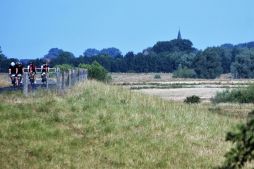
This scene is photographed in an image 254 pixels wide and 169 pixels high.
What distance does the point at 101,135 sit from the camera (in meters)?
16.6

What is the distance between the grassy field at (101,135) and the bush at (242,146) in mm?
9370

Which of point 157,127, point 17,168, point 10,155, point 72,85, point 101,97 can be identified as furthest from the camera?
point 72,85

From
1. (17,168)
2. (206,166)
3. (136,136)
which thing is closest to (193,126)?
(136,136)

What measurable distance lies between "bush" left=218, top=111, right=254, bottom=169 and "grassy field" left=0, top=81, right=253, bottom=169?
369 inches

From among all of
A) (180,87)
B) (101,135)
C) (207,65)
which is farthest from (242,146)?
(207,65)

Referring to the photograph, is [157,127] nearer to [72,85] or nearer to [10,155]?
[10,155]

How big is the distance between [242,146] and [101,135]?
515 inches

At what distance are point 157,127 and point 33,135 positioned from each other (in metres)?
4.37

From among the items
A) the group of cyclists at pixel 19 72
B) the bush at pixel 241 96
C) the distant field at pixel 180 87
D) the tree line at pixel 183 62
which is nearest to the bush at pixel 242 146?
the group of cyclists at pixel 19 72

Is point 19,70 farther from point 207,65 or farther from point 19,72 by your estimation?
point 207,65

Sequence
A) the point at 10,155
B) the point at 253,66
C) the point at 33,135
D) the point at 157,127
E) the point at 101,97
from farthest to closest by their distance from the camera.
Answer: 1. the point at 253,66
2. the point at 101,97
3. the point at 157,127
4. the point at 33,135
5. the point at 10,155

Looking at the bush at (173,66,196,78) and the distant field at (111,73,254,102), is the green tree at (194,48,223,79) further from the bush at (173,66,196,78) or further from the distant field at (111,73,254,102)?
the distant field at (111,73,254,102)

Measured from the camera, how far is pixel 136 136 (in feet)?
54.1

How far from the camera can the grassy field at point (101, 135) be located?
13680 millimetres
